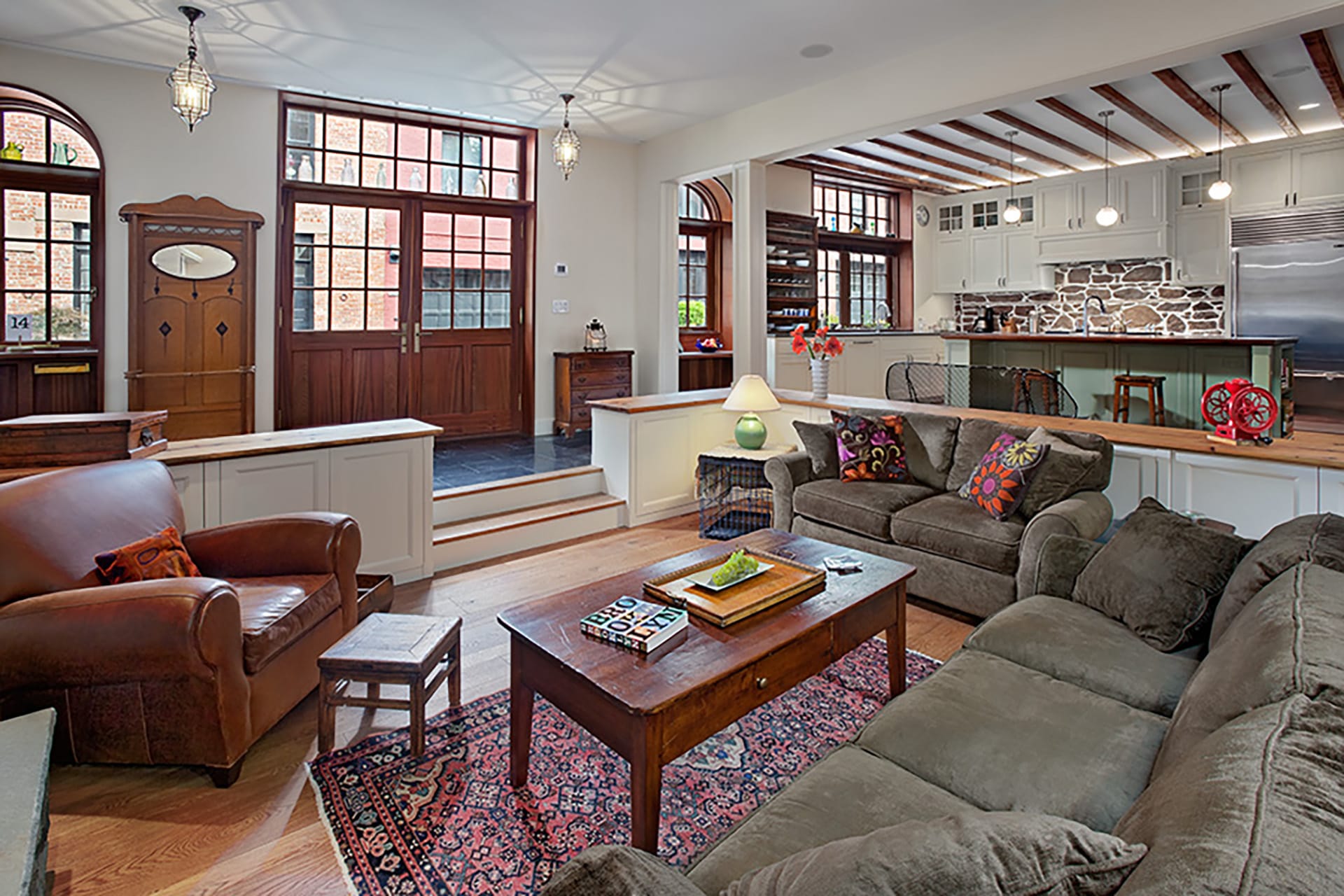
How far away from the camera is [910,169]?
28.0 feet

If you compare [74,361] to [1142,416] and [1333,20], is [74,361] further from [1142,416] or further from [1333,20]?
[1142,416]

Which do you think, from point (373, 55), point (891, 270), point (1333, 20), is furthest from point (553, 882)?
point (891, 270)

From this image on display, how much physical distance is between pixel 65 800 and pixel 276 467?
63.6 inches

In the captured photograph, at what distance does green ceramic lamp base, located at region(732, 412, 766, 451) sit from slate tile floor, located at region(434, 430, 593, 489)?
3.95 feet

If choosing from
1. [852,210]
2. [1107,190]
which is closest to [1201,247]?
[1107,190]

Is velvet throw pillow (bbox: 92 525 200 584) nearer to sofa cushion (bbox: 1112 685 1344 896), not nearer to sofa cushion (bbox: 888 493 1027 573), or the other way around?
sofa cushion (bbox: 1112 685 1344 896)

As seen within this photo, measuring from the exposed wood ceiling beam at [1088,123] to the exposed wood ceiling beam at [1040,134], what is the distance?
29 cm

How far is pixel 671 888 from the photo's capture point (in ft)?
2.81

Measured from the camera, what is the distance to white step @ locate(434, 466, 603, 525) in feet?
14.8

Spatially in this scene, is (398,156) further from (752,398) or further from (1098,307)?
(1098,307)

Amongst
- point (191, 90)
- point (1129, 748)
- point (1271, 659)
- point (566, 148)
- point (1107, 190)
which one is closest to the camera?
point (1271, 659)

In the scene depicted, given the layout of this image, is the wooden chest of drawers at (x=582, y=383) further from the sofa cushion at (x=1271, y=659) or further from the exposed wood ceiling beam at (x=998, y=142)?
the sofa cushion at (x=1271, y=659)

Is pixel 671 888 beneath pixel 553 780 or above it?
above

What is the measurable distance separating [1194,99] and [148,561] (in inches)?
292
